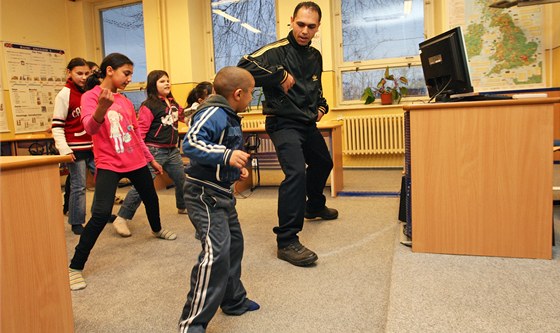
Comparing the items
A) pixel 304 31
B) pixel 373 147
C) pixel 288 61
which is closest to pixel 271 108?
pixel 288 61

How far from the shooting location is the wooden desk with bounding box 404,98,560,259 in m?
1.97

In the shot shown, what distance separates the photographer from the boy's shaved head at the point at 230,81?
5.17ft

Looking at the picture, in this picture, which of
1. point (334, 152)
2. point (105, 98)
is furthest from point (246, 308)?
point (334, 152)

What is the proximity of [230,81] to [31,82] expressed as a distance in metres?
5.75

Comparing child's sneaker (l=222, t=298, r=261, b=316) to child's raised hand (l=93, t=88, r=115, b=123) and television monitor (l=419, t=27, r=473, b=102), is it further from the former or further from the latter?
television monitor (l=419, t=27, r=473, b=102)

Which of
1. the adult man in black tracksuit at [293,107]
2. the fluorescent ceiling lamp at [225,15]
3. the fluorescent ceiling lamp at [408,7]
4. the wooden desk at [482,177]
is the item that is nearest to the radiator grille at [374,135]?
the fluorescent ceiling lamp at [408,7]

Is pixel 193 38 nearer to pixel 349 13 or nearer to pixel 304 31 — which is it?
pixel 349 13

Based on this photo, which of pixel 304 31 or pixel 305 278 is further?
pixel 304 31

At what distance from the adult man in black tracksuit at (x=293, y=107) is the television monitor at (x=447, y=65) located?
650 mm

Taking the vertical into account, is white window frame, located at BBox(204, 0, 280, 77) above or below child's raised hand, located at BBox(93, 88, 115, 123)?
above

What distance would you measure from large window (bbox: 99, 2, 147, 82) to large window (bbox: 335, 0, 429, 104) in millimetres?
3191

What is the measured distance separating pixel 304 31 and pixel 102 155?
1.30m

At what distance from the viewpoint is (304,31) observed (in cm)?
241

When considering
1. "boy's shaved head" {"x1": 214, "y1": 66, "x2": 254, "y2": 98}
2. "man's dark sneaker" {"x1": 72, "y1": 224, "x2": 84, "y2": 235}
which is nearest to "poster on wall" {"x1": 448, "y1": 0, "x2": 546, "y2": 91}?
"boy's shaved head" {"x1": 214, "y1": 66, "x2": 254, "y2": 98}
